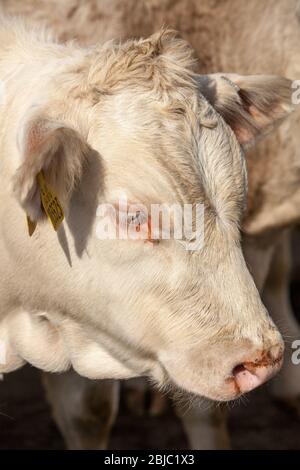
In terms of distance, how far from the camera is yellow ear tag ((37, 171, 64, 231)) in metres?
2.81

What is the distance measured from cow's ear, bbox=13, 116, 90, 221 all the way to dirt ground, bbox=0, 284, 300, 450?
2.32 m

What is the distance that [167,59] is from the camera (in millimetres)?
3066

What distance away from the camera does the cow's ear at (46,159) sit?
2.73 metres

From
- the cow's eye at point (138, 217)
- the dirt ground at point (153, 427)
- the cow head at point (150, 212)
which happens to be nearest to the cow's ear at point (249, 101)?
the cow head at point (150, 212)

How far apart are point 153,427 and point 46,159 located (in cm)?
274

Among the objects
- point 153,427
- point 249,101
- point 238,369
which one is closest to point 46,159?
point 238,369

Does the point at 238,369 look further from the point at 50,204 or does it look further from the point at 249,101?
the point at 249,101

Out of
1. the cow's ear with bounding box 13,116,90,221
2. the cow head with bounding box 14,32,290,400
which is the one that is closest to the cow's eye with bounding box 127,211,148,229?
the cow head with bounding box 14,32,290,400

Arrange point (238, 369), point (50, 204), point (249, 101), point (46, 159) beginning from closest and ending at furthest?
point (46, 159), point (50, 204), point (238, 369), point (249, 101)

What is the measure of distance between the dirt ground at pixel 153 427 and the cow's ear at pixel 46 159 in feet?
7.62

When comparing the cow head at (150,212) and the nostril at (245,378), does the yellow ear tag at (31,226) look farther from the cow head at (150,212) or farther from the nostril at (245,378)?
the nostril at (245,378)

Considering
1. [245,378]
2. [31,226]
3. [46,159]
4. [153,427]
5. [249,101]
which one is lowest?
[153,427]

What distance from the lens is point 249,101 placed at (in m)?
3.41
